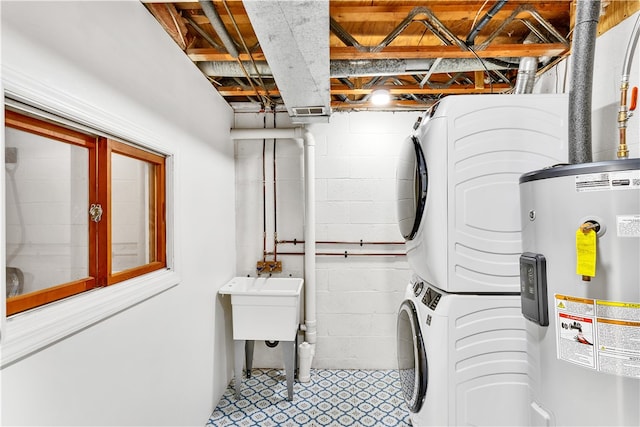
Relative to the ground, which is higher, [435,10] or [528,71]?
[435,10]

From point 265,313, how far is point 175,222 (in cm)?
108

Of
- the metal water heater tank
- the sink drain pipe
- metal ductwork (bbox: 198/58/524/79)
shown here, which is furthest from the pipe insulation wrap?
the sink drain pipe

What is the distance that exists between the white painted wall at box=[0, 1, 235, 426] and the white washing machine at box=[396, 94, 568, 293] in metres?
1.41

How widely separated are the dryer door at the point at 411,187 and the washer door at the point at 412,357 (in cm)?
46

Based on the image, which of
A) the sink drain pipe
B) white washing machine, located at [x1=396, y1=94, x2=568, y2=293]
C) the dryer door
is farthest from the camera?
the sink drain pipe

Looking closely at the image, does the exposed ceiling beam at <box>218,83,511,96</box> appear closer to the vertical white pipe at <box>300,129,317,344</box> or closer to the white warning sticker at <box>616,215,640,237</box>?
the vertical white pipe at <box>300,129,317,344</box>

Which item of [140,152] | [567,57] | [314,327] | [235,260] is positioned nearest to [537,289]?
[567,57]

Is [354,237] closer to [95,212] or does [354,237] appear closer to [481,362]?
[481,362]

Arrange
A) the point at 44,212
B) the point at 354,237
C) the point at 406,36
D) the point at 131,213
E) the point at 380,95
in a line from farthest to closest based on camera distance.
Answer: the point at 354,237, the point at 380,95, the point at 406,36, the point at 131,213, the point at 44,212

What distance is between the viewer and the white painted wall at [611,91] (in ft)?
4.54

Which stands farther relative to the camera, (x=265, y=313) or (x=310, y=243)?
(x=310, y=243)

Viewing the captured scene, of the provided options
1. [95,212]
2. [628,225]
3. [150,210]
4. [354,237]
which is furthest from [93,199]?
[354,237]

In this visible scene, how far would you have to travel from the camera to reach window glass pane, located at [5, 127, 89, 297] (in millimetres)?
967

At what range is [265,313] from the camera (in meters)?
2.49
